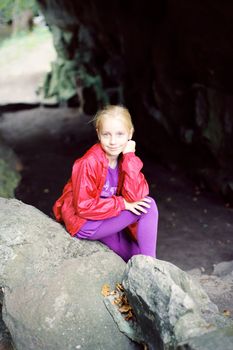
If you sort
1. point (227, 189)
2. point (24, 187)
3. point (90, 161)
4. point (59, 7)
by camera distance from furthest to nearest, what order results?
1. point (59, 7)
2. point (24, 187)
3. point (227, 189)
4. point (90, 161)

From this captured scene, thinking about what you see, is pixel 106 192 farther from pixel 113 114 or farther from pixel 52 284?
pixel 52 284

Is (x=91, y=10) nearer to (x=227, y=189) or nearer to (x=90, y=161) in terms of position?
(x=227, y=189)

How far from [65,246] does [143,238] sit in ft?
2.07

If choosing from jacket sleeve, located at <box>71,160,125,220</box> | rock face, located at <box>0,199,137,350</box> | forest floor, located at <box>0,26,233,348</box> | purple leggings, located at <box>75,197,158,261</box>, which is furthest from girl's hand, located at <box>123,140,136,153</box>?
forest floor, located at <box>0,26,233,348</box>

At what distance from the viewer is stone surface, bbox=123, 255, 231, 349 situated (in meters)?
2.57

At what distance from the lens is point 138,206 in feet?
11.4

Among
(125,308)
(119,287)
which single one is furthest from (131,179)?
(125,308)

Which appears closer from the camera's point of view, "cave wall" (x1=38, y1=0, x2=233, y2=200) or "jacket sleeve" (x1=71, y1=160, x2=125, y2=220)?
"jacket sleeve" (x1=71, y1=160, x2=125, y2=220)

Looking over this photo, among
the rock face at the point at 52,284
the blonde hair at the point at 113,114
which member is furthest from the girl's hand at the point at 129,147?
the rock face at the point at 52,284

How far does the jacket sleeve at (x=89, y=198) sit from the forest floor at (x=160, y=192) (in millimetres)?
1379

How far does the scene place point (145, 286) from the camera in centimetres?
289

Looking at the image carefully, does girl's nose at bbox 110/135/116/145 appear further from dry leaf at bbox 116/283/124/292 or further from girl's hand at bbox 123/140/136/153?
dry leaf at bbox 116/283/124/292

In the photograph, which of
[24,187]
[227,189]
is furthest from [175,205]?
[24,187]

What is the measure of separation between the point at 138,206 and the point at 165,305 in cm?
95
